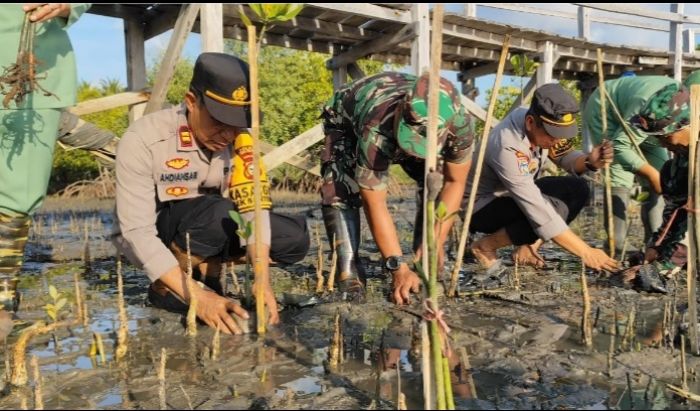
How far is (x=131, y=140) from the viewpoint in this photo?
3109mm

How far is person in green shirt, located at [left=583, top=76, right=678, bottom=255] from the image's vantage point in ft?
16.2

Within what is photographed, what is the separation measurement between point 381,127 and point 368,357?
1.35 metres

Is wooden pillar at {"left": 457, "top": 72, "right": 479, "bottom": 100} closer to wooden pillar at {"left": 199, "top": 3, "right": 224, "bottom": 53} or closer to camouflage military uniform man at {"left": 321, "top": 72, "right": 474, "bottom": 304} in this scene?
wooden pillar at {"left": 199, "top": 3, "right": 224, "bottom": 53}

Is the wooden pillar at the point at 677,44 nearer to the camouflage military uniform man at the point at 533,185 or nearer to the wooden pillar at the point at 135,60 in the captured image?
the camouflage military uniform man at the point at 533,185

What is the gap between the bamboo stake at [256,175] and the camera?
8.67ft

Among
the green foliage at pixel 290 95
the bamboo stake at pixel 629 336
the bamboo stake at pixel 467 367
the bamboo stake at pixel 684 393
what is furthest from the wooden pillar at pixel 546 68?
the bamboo stake at pixel 684 393

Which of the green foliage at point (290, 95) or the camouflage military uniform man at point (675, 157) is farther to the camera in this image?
the green foliage at point (290, 95)

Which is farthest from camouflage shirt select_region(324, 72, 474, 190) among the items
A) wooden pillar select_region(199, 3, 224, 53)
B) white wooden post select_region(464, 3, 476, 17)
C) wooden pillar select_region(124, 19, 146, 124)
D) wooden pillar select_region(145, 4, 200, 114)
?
white wooden post select_region(464, 3, 476, 17)

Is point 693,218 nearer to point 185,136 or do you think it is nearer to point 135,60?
point 185,136

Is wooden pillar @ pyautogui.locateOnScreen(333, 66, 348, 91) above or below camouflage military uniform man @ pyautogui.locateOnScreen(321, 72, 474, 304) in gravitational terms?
above

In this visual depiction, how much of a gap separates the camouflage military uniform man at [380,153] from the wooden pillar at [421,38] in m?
3.54

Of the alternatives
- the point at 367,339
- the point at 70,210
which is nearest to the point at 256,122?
the point at 367,339

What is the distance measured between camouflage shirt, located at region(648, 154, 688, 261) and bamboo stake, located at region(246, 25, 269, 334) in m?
2.51

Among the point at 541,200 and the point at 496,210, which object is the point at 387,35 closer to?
the point at 496,210
